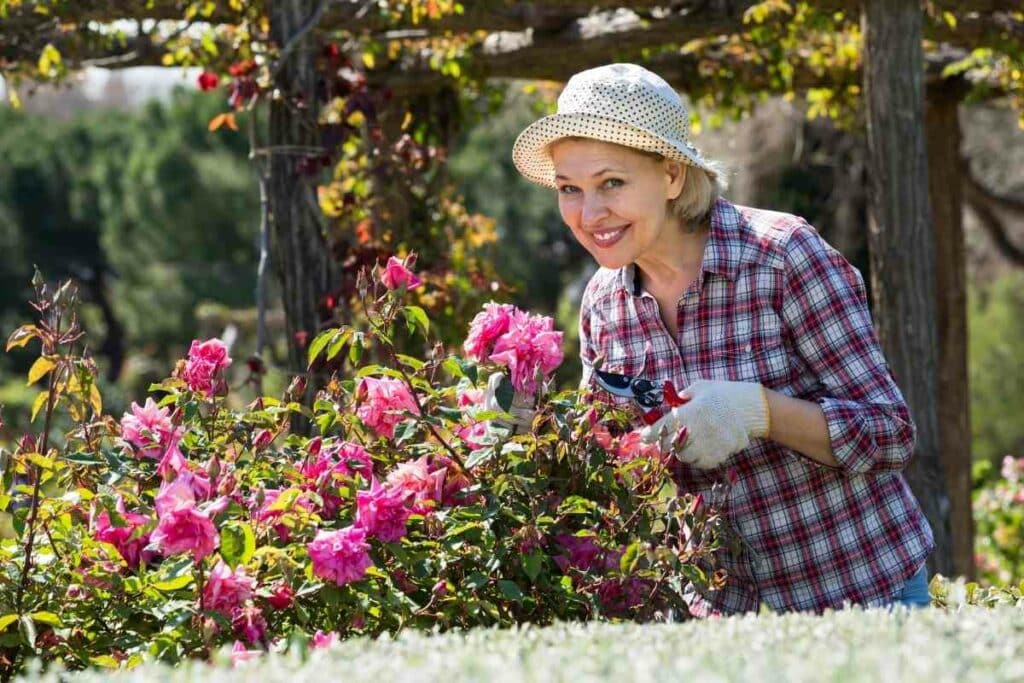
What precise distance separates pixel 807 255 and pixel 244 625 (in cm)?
107

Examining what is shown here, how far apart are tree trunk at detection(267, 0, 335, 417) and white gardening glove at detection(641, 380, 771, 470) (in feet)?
6.83

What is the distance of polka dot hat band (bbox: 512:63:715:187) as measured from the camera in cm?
221

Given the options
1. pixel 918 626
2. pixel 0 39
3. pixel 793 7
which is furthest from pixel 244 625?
pixel 793 7

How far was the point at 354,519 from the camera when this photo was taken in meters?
1.94

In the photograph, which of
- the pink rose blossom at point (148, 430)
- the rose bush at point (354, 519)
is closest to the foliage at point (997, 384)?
the rose bush at point (354, 519)

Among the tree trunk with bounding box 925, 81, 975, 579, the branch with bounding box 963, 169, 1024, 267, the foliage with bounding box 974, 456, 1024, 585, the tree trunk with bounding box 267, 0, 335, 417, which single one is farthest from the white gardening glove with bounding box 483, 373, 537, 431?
the branch with bounding box 963, 169, 1024, 267

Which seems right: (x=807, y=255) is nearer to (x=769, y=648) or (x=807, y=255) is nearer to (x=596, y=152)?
(x=596, y=152)

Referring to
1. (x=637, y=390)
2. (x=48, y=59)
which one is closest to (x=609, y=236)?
(x=637, y=390)

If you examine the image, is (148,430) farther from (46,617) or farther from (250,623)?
(250,623)

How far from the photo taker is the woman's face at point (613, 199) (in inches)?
88.3

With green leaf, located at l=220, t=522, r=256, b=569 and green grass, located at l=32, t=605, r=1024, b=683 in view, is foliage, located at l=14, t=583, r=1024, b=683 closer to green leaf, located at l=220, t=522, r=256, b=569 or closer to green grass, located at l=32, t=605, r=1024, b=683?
green grass, located at l=32, t=605, r=1024, b=683

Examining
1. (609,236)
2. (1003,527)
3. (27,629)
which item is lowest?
(1003,527)

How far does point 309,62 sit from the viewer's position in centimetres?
401

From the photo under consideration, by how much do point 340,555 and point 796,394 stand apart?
91 cm
